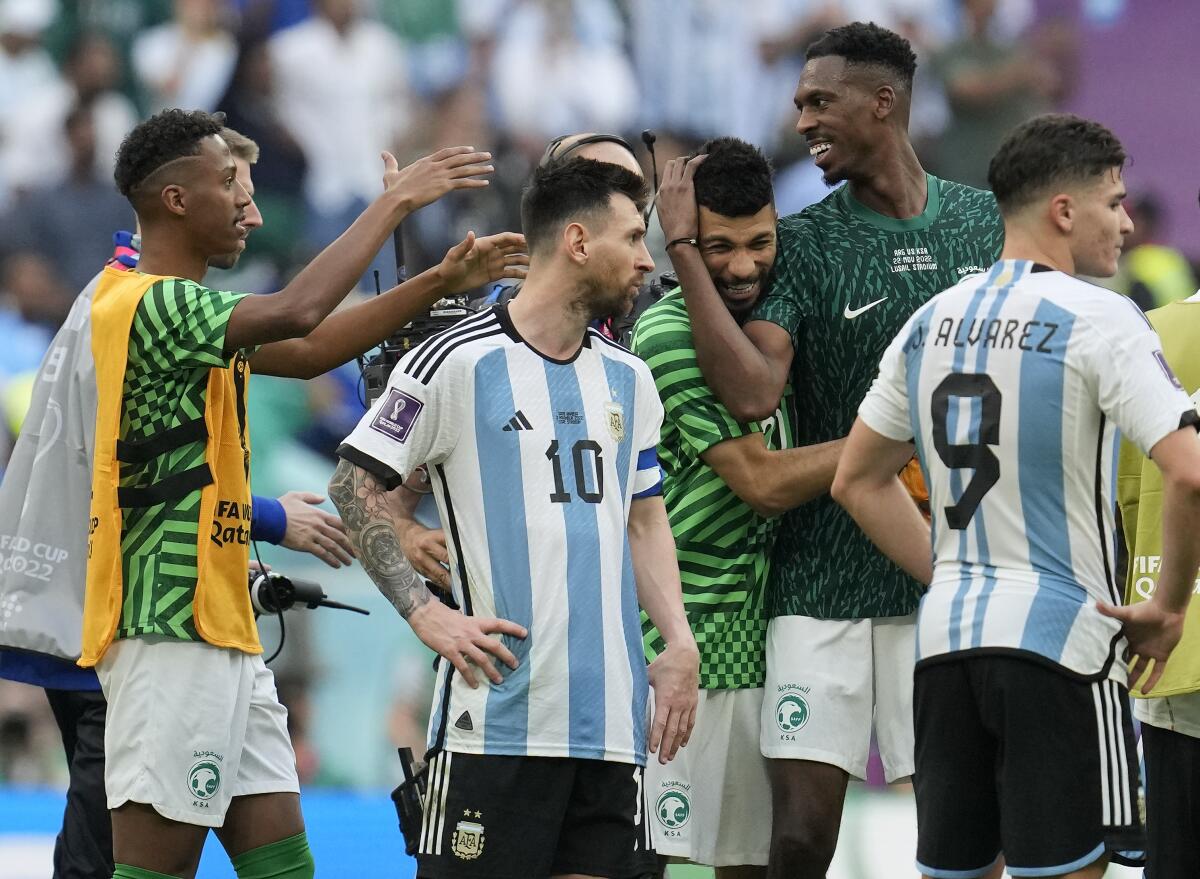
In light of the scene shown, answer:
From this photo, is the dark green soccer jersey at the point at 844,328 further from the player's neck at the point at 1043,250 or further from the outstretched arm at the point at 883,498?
the player's neck at the point at 1043,250

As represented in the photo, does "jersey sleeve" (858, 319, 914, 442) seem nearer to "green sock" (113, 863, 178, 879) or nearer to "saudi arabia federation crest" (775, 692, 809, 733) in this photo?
"saudi arabia federation crest" (775, 692, 809, 733)

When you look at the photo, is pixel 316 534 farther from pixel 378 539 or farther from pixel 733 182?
pixel 733 182

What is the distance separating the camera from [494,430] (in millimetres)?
3920

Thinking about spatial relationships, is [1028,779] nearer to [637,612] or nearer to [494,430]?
[637,612]

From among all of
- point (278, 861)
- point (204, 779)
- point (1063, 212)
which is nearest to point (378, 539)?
point (204, 779)

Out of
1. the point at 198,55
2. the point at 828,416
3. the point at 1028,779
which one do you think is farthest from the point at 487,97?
the point at 1028,779

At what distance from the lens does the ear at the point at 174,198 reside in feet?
14.9

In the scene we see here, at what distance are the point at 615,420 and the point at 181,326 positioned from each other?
1.07 meters

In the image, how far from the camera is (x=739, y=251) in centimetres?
473

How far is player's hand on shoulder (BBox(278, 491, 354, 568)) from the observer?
5.05 m

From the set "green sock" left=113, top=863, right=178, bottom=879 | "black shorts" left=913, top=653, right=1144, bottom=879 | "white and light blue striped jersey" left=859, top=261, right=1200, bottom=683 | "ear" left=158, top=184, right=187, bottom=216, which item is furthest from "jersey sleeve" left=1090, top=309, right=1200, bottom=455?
"green sock" left=113, top=863, right=178, bottom=879

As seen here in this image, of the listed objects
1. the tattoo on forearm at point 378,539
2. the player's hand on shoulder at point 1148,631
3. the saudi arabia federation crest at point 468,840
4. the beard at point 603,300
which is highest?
the beard at point 603,300

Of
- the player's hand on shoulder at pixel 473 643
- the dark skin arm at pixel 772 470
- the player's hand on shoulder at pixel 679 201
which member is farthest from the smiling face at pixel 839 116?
the player's hand on shoulder at pixel 473 643

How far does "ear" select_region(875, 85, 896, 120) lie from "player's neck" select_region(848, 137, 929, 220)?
0.29 ft
